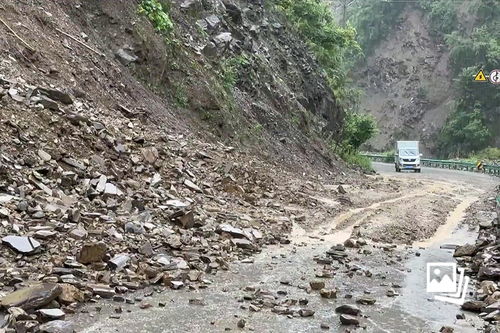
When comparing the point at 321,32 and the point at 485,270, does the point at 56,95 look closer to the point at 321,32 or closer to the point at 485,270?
the point at 485,270

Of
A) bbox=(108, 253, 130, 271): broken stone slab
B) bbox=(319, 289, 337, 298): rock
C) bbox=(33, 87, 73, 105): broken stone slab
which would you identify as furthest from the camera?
bbox=(33, 87, 73, 105): broken stone slab

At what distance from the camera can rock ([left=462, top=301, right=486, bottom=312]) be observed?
25.3 ft

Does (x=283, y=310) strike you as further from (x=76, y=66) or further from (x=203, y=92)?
(x=203, y=92)

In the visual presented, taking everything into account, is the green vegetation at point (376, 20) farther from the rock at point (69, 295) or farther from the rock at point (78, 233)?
the rock at point (69, 295)

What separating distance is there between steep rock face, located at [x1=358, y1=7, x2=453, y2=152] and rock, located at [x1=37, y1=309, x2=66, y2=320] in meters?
64.8

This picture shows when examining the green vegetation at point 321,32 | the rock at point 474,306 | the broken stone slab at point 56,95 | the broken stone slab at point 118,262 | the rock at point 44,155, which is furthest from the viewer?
the green vegetation at point 321,32

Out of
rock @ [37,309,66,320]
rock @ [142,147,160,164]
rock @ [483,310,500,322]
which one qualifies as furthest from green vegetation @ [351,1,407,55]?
rock @ [37,309,66,320]

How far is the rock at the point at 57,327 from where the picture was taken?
18.9ft

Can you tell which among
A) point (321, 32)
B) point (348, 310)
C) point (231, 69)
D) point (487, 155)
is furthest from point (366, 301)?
point (487, 155)

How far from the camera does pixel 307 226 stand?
13.8 metres

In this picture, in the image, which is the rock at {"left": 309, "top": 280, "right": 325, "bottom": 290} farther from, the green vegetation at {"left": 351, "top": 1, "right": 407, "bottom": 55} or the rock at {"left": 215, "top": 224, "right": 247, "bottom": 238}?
the green vegetation at {"left": 351, "top": 1, "right": 407, "bottom": 55}

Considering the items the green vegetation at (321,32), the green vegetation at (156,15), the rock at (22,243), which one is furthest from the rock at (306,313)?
the green vegetation at (321,32)

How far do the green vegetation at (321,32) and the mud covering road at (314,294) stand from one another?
2275cm

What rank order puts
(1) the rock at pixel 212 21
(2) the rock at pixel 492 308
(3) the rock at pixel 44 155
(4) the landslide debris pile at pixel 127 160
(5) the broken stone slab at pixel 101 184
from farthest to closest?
1. (1) the rock at pixel 212 21
2. (5) the broken stone slab at pixel 101 184
3. (3) the rock at pixel 44 155
4. (4) the landslide debris pile at pixel 127 160
5. (2) the rock at pixel 492 308
